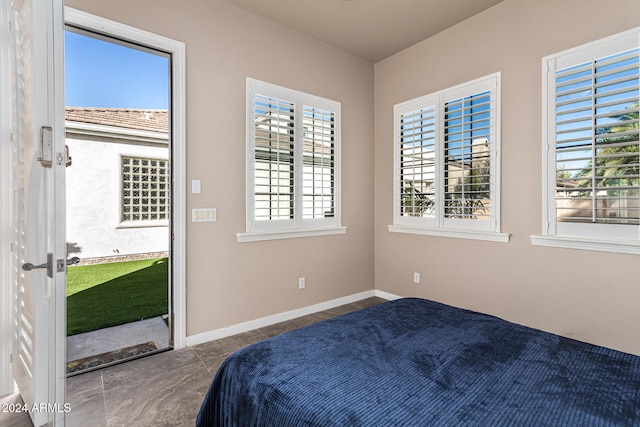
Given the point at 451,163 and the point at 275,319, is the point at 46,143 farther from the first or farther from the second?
the point at 451,163

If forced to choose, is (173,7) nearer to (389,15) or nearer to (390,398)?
(389,15)

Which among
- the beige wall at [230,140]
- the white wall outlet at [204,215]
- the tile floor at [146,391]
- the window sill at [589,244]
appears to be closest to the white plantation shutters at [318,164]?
the beige wall at [230,140]

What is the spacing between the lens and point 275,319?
3.28 m

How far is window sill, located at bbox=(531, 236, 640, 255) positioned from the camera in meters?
2.22

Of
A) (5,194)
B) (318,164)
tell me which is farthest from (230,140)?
(5,194)

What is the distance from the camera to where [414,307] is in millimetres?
Answer: 2088

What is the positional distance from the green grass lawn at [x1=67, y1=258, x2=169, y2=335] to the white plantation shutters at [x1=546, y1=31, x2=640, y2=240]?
172 inches

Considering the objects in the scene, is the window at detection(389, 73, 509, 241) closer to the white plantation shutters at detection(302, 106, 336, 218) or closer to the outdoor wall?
the white plantation shutters at detection(302, 106, 336, 218)

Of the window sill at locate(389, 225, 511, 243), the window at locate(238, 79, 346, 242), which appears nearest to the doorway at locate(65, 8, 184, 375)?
the window at locate(238, 79, 346, 242)

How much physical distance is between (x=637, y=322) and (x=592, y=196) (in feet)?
3.03

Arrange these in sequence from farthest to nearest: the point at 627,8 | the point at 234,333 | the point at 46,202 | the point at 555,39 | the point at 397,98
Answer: the point at 397,98
the point at 234,333
the point at 555,39
the point at 627,8
the point at 46,202

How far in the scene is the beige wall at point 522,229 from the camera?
2.33m

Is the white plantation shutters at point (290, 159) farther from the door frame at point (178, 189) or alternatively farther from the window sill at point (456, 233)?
the window sill at point (456, 233)

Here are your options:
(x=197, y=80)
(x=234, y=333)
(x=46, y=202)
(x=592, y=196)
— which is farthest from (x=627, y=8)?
(x=234, y=333)
